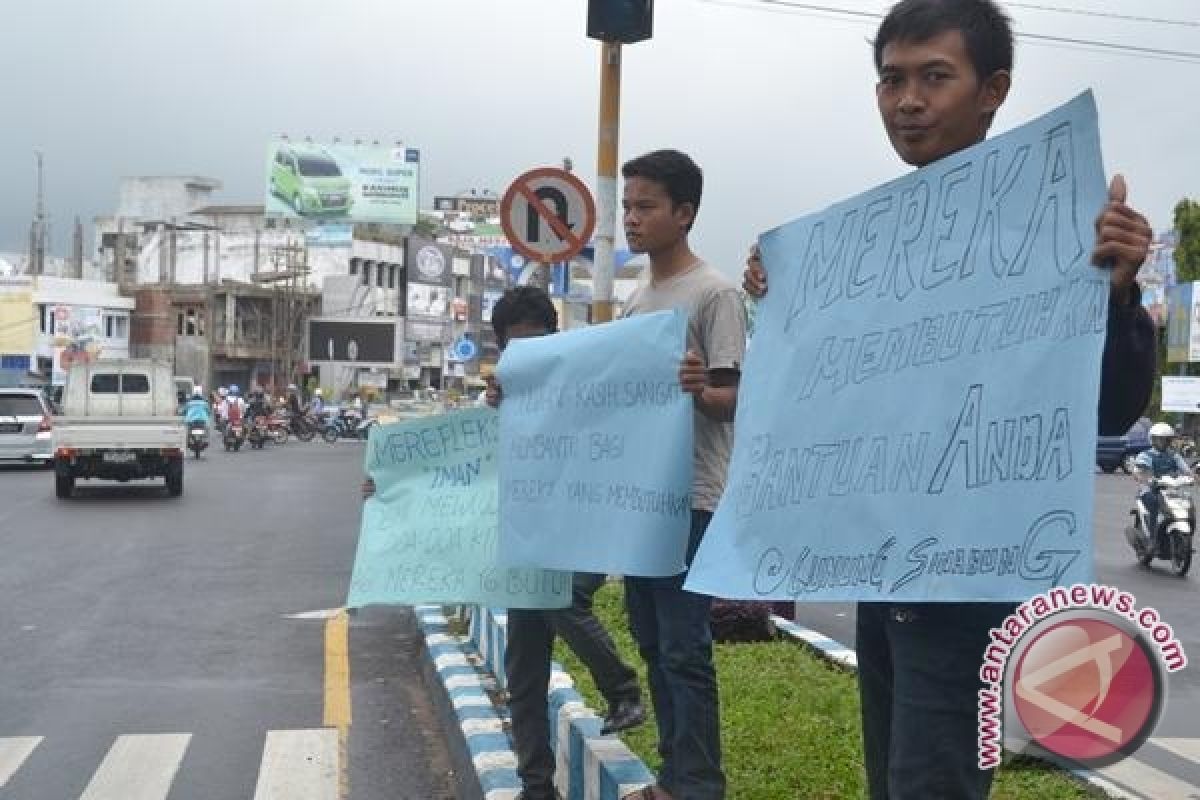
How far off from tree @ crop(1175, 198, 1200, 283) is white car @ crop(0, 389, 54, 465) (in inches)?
1566

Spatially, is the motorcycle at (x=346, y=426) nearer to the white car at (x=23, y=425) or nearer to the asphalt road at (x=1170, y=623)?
the white car at (x=23, y=425)

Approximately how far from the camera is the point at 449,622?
8.66 m

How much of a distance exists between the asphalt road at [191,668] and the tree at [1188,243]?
42133 millimetres

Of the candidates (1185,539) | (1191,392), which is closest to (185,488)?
(1185,539)

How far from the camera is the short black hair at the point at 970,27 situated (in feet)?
7.66

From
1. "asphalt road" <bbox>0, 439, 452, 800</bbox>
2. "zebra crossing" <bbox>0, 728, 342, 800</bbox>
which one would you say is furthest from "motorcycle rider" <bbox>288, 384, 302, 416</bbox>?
"zebra crossing" <bbox>0, 728, 342, 800</bbox>

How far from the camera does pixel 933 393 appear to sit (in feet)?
7.89

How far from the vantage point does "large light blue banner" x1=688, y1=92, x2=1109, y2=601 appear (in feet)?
7.14

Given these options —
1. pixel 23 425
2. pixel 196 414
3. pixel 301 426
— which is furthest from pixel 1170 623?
pixel 301 426

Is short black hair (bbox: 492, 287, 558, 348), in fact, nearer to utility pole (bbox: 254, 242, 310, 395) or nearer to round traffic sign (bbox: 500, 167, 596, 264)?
round traffic sign (bbox: 500, 167, 596, 264)

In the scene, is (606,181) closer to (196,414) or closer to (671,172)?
(671,172)

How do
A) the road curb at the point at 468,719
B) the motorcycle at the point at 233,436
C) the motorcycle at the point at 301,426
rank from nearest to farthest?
1. the road curb at the point at 468,719
2. the motorcycle at the point at 233,436
3. the motorcycle at the point at 301,426

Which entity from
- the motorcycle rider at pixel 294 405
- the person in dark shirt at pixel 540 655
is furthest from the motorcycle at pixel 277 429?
the person in dark shirt at pixel 540 655

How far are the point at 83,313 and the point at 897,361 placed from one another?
6624cm
